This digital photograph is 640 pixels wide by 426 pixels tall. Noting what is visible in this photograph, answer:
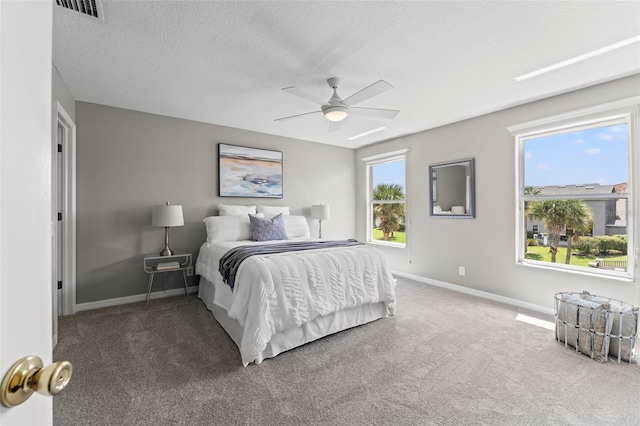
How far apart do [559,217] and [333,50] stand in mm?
3181

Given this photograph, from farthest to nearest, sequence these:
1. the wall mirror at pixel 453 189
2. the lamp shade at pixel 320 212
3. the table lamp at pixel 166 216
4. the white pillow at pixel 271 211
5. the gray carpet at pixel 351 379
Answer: the lamp shade at pixel 320 212, the white pillow at pixel 271 211, the wall mirror at pixel 453 189, the table lamp at pixel 166 216, the gray carpet at pixel 351 379

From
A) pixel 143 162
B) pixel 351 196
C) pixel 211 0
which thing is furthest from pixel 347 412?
pixel 351 196

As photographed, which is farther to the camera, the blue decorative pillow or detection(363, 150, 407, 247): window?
detection(363, 150, 407, 247): window

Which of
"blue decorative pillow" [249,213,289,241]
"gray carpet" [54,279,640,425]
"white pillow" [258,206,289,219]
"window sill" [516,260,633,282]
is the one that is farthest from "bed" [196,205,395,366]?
"window sill" [516,260,633,282]

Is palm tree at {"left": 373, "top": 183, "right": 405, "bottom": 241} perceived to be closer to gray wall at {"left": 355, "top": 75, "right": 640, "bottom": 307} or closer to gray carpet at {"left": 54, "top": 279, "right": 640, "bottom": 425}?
gray wall at {"left": 355, "top": 75, "right": 640, "bottom": 307}

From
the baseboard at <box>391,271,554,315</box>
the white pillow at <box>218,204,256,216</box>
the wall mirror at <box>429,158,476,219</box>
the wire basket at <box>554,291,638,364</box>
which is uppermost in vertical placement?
the wall mirror at <box>429,158,476,219</box>

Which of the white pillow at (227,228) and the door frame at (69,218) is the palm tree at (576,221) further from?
the door frame at (69,218)

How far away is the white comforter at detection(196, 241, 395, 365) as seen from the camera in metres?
2.22

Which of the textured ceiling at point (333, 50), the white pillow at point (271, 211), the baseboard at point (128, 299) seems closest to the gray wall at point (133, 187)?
the baseboard at point (128, 299)

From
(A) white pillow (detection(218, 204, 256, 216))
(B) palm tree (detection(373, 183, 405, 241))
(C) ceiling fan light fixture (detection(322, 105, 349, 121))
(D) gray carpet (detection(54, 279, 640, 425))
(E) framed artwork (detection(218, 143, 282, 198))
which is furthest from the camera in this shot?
(B) palm tree (detection(373, 183, 405, 241))

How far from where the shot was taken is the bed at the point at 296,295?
7.39 ft

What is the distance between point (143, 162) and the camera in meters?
3.79

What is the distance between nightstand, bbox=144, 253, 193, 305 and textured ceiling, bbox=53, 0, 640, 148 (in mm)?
1942
